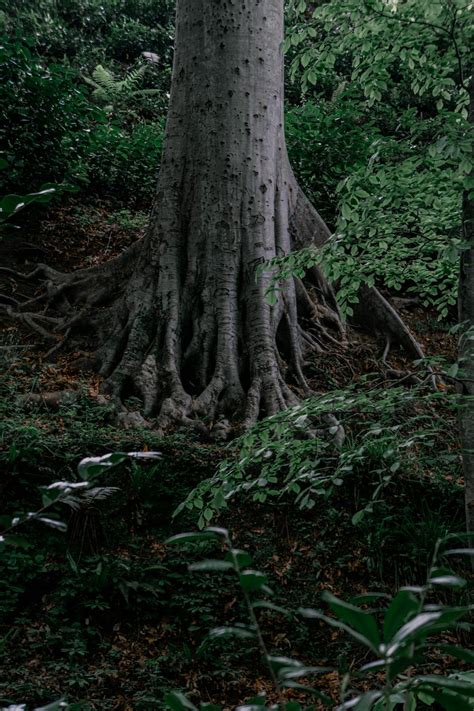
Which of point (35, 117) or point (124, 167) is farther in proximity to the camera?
point (124, 167)

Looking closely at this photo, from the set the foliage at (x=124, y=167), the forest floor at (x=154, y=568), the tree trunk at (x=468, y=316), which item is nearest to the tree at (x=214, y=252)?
the forest floor at (x=154, y=568)

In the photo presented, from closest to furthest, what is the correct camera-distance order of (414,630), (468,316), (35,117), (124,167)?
(414,630)
(468,316)
(35,117)
(124,167)

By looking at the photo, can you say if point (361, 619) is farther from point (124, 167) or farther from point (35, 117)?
point (124, 167)

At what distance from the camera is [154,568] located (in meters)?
3.53

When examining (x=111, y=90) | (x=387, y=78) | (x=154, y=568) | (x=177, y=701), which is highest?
(x=111, y=90)

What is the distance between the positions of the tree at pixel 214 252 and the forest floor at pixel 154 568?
2.13 feet

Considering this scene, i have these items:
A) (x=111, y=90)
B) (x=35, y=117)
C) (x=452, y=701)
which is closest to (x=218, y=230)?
(x=35, y=117)

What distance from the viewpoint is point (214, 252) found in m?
5.26

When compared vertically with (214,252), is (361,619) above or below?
below

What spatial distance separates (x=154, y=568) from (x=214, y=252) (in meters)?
2.64

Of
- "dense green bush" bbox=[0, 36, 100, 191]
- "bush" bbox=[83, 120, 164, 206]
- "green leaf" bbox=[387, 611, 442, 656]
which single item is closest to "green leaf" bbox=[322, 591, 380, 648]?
"green leaf" bbox=[387, 611, 442, 656]

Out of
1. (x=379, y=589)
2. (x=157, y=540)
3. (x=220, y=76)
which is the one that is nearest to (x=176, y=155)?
(x=220, y=76)

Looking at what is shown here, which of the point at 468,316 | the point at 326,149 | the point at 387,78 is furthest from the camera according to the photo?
the point at 326,149

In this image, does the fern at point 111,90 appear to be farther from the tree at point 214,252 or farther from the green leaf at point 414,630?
the green leaf at point 414,630
